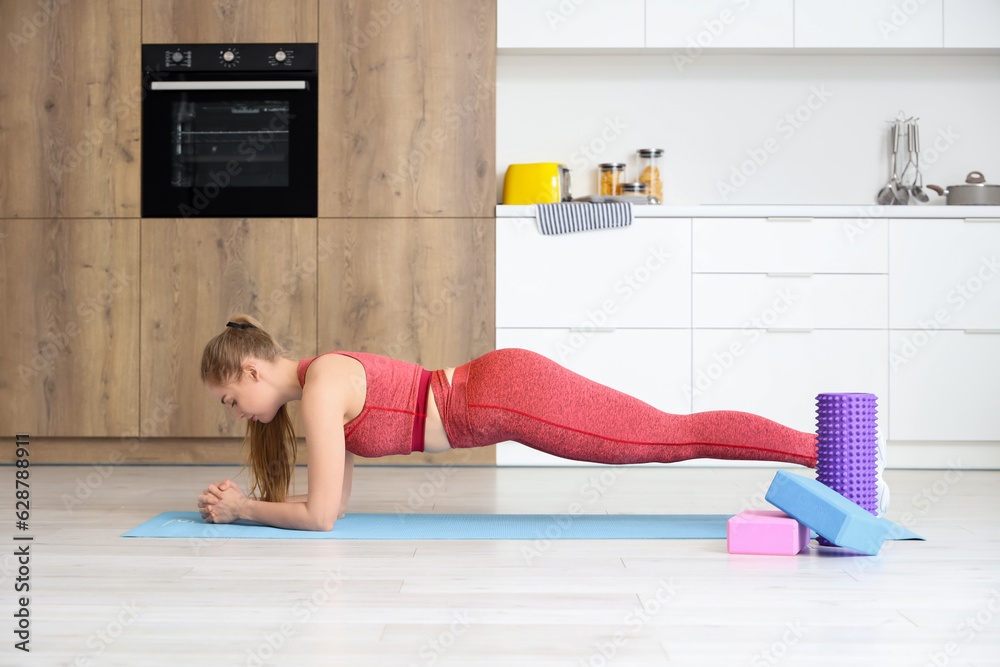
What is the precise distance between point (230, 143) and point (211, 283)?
21.9 inches

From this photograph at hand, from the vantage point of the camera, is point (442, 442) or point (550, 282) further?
point (550, 282)

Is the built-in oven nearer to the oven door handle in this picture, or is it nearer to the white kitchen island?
the oven door handle

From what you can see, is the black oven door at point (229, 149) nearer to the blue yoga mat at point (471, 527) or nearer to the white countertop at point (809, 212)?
the white countertop at point (809, 212)

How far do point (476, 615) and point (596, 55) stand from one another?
315 centimetres

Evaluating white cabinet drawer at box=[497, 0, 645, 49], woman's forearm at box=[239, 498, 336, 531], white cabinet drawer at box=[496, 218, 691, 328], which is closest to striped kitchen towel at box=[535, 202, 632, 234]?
white cabinet drawer at box=[496, 218, 691, 328]

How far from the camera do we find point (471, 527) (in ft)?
6.78

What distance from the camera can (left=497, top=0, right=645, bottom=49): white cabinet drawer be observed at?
3.60 metres

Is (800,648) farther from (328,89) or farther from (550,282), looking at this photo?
(328,89)

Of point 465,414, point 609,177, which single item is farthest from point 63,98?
point 465,414

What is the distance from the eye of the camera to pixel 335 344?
11.2ft

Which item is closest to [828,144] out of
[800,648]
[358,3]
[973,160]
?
[973,160]
